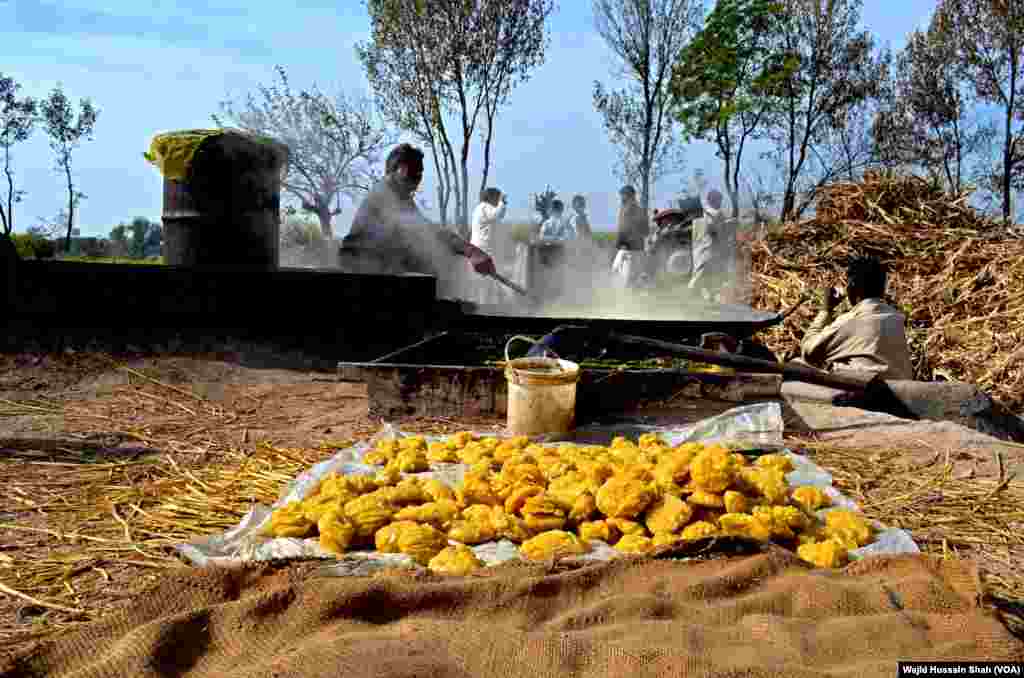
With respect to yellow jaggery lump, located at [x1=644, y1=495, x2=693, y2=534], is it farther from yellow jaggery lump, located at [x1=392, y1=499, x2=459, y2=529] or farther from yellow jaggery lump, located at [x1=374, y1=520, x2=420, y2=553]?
yellow jaggery lump, located at [x1=374, y1=520, x2=420, y2=553]

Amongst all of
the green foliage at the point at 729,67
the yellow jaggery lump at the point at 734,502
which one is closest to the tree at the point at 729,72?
the green foliage at the point at 729,67

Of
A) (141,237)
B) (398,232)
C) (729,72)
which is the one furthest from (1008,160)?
(141,237)

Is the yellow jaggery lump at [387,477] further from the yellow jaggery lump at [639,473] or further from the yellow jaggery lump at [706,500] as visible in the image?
the yellow jaggery lump at [706,500]

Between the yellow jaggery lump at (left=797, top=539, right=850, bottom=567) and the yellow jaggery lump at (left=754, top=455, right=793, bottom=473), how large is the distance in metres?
0.93

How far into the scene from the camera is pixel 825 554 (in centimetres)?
238

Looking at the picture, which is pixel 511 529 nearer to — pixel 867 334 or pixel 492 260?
pixel 867 334

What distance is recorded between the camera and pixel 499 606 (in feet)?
6.56

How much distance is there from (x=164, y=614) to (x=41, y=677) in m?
0.33

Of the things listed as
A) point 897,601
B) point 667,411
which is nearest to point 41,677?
point 897,601

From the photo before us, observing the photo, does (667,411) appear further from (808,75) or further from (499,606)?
(808,75)

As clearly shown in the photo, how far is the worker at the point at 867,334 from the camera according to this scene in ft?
18.7

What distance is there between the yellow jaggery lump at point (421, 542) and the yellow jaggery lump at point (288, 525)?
1.28 ft

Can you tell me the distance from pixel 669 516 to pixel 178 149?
616cm

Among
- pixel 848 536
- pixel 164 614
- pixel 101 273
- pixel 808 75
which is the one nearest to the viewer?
pixel 164 614
